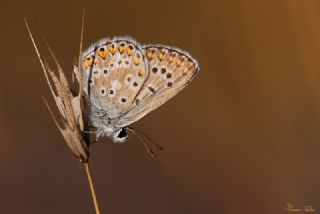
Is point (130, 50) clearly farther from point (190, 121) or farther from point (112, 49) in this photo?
point (190, 121)

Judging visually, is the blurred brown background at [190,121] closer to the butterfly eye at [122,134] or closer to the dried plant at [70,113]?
the butterfly eye at [122,134]

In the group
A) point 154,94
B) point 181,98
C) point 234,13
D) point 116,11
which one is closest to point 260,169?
point 181,98

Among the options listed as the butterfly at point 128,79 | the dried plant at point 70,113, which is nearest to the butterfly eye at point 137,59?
the butterfly at point 128,79

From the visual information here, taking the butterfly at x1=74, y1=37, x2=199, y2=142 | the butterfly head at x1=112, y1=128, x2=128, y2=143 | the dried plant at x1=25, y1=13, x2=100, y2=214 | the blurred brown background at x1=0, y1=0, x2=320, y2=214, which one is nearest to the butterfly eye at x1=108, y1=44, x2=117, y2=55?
the butterfly at x1=74, y1=37, x2=199, y2=142

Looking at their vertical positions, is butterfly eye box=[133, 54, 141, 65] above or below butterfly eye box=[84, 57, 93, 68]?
below

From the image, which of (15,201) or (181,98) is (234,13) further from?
(15,201)

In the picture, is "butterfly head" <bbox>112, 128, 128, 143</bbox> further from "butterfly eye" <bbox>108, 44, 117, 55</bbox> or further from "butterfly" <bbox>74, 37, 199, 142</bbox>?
"butterfly eye" <bbox>108, 44, 117, 55</bbox>

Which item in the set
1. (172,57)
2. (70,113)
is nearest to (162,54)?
(172,57)
